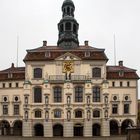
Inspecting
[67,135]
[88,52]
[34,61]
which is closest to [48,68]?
[34,61]

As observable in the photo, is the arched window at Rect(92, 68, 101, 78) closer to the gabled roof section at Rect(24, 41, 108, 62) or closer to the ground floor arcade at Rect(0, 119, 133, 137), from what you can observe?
the gabled roof section at Rect(24, 41, 108, 62)

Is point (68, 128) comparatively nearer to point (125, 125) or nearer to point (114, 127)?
point (114, 127)

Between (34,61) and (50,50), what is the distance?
3.74 m

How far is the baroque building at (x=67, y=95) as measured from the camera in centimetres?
7512

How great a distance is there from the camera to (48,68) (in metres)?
77.4

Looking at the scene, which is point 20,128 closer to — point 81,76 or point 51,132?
point 51,132

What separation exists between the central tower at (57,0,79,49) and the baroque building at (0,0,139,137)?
6.50 feet

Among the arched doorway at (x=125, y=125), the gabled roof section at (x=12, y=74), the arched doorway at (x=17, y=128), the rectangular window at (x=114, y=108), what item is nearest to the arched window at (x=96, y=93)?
the rectangular window at (x=114, y=108)

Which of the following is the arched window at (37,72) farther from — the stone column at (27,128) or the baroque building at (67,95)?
→ the stone column at (27,128)

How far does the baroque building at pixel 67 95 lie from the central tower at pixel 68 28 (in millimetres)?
1982

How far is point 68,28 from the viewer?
8356 cm

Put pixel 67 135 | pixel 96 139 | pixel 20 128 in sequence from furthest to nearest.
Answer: pixel 20 128 → pixel 67 135 → pixel 96 139

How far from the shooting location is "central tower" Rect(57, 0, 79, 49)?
81969 millimetres

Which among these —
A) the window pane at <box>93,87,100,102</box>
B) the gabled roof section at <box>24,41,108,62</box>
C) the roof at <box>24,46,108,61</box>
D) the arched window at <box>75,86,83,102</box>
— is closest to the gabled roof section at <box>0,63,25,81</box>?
the gabled roof section at <box>24,41,108,62</box>
